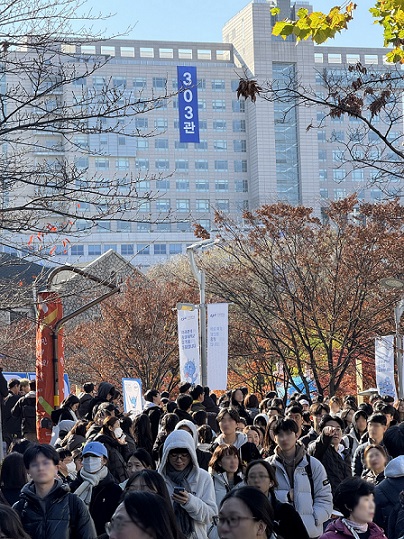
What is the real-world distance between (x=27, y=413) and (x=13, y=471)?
9.06m

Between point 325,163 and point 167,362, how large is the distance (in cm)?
10880

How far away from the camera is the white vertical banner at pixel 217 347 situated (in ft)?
68.2

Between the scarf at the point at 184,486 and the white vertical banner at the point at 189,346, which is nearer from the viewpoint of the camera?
the scarf at the point at 184,486

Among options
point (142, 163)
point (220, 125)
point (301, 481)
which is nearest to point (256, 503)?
point (301, 481)

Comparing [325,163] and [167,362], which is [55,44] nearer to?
[167,362]

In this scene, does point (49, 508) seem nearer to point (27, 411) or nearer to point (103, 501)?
point (103, 501)

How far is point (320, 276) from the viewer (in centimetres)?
3008

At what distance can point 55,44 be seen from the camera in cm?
977

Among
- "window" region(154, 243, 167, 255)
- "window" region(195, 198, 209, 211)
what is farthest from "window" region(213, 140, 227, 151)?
"window" region(154, 243, 167, 255)

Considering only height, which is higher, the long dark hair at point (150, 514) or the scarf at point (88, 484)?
the long dark hair at point (150, 514)

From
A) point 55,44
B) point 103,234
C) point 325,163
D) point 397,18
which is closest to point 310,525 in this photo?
point 397,18

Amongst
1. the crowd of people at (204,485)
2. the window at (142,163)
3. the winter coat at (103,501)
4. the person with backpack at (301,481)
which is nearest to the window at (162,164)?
the window at (142,163)

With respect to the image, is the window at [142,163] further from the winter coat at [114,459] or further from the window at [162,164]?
the winter coat at [114,459]

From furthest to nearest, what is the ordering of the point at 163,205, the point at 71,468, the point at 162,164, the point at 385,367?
the point at 162,164 < the point at 163,205 < the point at 385,367 < the point at 71,468
